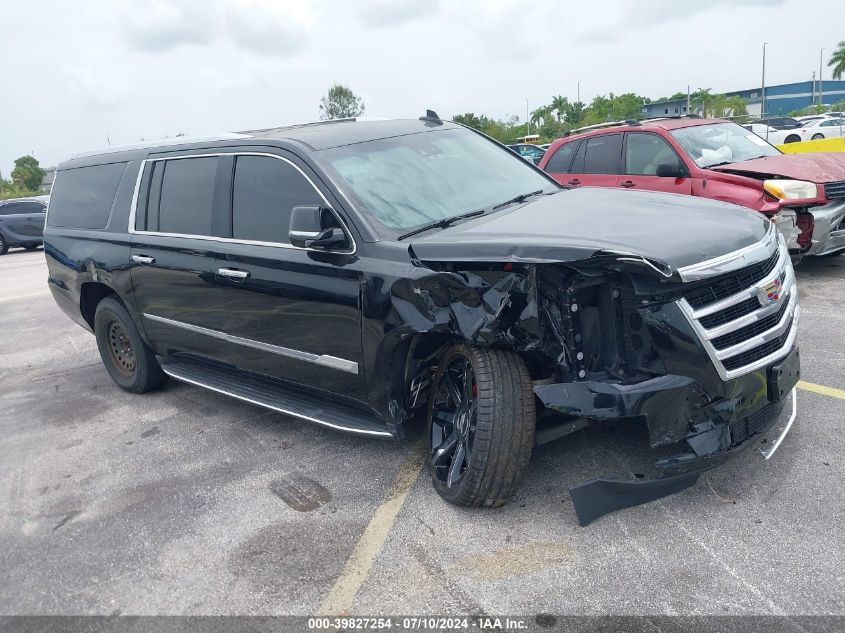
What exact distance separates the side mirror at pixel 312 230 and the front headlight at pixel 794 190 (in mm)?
4768

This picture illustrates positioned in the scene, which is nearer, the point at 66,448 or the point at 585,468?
the point at 585,468

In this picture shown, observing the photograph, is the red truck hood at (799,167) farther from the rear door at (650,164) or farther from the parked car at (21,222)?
the parked car at (21,222)

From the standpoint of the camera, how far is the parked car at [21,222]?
19.0m

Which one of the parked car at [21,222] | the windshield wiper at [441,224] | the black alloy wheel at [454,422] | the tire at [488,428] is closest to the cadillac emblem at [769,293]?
the tire at [488,428]

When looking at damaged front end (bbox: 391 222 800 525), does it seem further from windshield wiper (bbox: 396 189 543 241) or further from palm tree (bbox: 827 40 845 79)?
palm tree (bbox: 827 40 845 79)

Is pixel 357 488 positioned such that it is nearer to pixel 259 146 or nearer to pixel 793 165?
pixel 259 146

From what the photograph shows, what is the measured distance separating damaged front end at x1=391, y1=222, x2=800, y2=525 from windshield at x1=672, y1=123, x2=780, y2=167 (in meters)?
4.61

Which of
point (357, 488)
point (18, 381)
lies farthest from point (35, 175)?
point (357, 488)

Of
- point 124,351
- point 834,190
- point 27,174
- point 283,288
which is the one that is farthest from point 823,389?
point 27,174

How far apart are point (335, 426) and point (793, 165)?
569 cm

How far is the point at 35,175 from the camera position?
6400 centimetres

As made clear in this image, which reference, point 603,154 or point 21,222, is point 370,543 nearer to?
point 603,154

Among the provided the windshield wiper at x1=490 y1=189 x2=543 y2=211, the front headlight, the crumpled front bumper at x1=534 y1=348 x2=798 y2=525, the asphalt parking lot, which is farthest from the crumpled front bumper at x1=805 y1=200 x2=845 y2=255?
the crumpled front bumper at x1=534 y1=348 x2=798 y2=525

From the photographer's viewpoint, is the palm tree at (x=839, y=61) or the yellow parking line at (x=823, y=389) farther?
the palm tree at (x=839, y=61)
